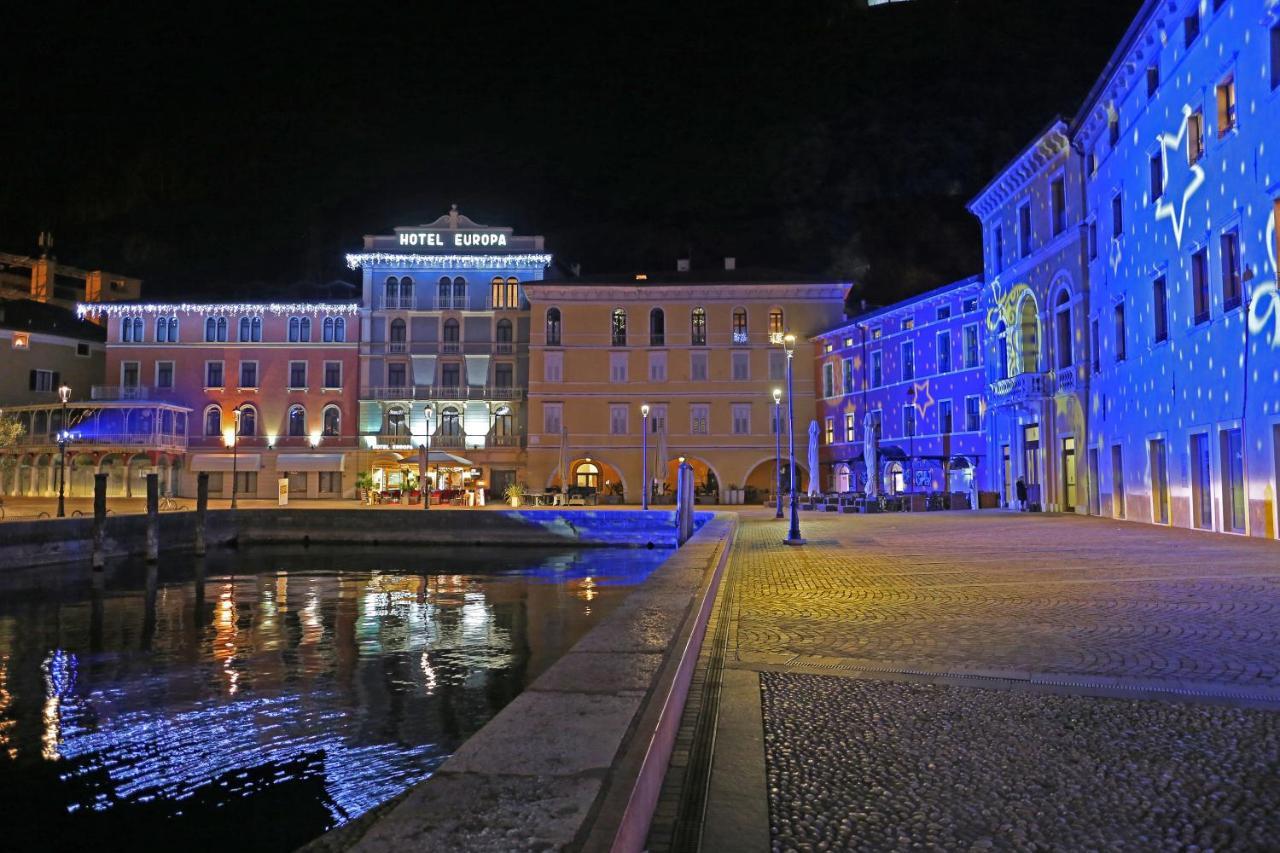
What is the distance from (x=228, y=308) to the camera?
1948 inches

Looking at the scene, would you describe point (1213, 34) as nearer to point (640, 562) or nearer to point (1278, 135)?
point (1278, 135)

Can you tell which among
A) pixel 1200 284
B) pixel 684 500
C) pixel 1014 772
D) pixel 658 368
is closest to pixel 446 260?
pixel 658 368

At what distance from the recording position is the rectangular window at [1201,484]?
19.1 metres

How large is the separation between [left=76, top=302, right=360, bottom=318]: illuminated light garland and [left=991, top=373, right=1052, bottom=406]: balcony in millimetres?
34842

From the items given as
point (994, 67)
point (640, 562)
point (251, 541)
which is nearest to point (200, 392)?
point (251, 541)

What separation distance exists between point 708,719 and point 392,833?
9.60ft

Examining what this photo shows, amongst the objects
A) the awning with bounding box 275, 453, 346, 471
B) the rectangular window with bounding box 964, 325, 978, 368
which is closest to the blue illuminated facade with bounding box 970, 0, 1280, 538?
the rectangular window with bounding box 964, 325, 978, 368

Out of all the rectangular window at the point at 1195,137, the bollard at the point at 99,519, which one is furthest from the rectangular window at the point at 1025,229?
the bollard at the point at 99,519

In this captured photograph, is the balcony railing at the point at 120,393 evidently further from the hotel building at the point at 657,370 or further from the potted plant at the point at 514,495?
Answer: the potted plant at the point at 514,495

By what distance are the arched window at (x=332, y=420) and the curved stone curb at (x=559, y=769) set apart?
46.7 metres

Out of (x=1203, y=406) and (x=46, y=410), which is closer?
(x=1203, y=406)

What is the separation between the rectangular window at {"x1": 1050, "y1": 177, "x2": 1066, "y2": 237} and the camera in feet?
95.2

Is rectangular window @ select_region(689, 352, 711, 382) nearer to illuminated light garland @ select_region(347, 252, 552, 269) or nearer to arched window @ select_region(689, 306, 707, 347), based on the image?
arched window @ select_region(689, 306, 707, 347)

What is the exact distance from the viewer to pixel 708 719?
5363 millimetres
